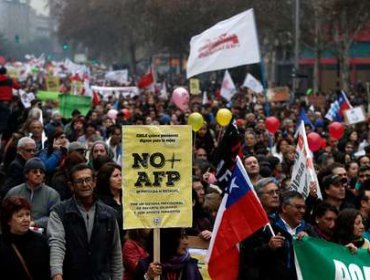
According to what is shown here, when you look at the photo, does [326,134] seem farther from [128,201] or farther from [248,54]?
[128,201]

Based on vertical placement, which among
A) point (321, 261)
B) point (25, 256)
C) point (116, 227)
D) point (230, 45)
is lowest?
point (321, 261)

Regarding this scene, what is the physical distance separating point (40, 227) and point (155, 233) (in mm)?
1276

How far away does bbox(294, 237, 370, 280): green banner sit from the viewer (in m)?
6.45

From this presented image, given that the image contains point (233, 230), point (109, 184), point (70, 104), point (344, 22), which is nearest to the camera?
point (233, 230)

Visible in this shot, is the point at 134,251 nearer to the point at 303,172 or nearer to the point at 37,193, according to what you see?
the point at 37,193

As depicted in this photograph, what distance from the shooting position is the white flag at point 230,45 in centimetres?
1669

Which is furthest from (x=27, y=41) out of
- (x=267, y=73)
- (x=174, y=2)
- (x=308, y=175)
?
(x=308, y=175)

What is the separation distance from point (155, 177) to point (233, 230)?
2.48 ft

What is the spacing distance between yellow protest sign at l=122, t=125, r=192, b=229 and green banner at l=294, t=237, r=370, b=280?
833 mm

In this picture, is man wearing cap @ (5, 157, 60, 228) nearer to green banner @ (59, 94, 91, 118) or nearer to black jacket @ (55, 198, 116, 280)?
black jacket @ (55, 198, 116, 280)

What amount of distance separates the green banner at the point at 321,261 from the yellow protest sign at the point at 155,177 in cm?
83

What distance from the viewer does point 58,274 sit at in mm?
5871

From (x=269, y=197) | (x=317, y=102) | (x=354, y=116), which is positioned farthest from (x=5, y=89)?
(x=317, y=102)

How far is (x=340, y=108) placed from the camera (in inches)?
769
